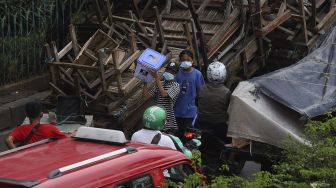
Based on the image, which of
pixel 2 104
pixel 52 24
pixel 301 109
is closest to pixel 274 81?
pixel 301 109

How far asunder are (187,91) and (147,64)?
668mm

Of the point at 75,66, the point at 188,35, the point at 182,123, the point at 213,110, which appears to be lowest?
the point at 182,123

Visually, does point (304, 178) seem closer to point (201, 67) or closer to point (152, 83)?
point (152, 83)

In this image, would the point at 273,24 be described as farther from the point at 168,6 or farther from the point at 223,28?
the point at 168,6

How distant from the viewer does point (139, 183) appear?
15.6 ft

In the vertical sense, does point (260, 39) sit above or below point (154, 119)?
above

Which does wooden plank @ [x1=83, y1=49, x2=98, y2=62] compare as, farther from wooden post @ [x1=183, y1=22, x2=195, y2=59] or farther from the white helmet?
the white helmet

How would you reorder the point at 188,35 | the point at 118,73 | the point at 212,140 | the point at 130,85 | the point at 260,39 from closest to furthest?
the point at 212,140 → the point at 118,73 → the point at 130,85 → the point at 188,35 → the point at 260,39

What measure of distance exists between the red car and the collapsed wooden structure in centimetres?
373

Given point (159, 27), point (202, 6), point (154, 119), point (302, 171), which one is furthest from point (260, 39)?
point (302, 171)

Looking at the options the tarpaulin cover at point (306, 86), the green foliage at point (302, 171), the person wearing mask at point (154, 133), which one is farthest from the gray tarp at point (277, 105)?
the green foliage at point (302, 171)

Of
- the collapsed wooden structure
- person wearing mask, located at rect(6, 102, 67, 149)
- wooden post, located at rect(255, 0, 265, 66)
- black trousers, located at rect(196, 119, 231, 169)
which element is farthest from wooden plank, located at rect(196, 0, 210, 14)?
person wearing mask, located at rect(6, 102, 67, 149)

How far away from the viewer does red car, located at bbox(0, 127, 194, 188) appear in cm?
441

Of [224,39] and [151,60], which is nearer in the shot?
[151,60]
